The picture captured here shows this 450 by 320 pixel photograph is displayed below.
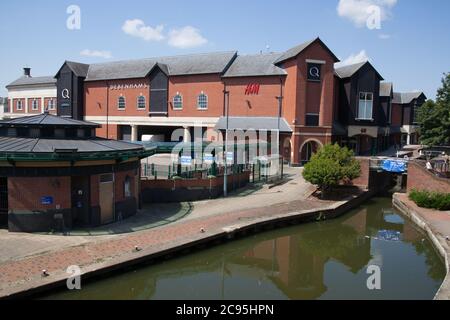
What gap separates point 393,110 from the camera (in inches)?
2021

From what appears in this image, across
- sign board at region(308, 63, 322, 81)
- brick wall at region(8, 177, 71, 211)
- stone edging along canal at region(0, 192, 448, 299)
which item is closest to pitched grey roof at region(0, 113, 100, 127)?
brick wall at region(8, 177, 71, 211)

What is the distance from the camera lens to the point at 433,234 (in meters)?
18.6

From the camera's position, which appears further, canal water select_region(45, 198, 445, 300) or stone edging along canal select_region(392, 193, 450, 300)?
canal water select_region(45, 198, 445, 300)

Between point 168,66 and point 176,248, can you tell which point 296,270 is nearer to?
point 176,248

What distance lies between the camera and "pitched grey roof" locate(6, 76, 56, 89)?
2068 inches

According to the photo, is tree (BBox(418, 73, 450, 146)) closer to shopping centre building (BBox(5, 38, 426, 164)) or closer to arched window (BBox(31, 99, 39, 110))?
shopping centre building (BBox(5, 38, 426, 164))

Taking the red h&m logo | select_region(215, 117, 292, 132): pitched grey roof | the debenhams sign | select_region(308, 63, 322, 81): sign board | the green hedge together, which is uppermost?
select_region(308, 63, 322, 81): sign board

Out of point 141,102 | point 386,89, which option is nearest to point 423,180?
point 386,89

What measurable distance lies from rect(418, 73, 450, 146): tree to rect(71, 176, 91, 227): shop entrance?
99.2 ft

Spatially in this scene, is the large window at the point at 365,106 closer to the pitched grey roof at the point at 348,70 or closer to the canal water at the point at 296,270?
the pitched grey roof at the point at 348,70

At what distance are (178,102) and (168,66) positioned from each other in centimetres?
395

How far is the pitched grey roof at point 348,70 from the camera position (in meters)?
37.6

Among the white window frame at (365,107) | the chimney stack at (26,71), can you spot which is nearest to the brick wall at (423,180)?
the white window frame at (365,107)

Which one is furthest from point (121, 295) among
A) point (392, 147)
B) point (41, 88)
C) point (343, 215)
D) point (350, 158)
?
point (41, 88)
